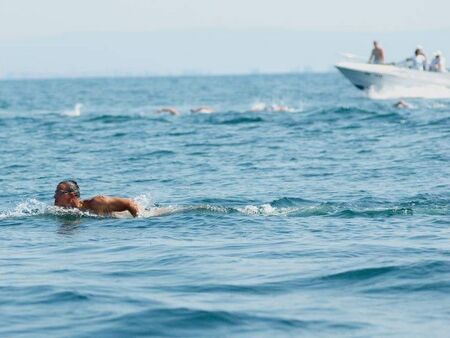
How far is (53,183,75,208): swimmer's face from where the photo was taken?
48.2 feet

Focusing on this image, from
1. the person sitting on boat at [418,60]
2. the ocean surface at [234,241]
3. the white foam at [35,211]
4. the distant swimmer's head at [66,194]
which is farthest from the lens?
the person sitting on boat at [418,60]

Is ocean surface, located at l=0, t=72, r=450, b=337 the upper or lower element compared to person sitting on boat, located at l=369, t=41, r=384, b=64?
lower

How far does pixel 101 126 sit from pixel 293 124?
20.9 feet

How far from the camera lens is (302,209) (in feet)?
49.3

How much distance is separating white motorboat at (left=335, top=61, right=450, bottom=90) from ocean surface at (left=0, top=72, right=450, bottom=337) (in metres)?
16.9

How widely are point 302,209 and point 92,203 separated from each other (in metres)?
2.86

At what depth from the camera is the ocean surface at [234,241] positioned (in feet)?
29.4

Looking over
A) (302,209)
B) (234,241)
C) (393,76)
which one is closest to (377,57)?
(393,76)

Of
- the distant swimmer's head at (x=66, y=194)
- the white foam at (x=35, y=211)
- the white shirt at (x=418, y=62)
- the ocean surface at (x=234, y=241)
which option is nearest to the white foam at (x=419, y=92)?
the white shirt at (x=418, y=62)

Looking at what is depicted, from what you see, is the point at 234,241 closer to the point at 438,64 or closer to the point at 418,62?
the point at 418,62

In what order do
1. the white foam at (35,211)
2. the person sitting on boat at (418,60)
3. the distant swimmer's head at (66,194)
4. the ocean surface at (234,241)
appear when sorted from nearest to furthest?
1. the ocean surface at (234,241)
2. the distant swimmer's head at (66,194)
3. the white foam at (35,211)
4. the person sitting on boat at (418,60)

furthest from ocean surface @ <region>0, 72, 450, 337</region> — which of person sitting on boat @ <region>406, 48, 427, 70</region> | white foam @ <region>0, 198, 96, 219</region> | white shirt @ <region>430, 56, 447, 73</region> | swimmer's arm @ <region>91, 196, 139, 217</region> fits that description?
white shirt @ <region>430, 56, 447, 73</region>

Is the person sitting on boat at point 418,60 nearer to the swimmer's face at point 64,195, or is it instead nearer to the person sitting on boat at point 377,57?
the person sitting on boat at point 377,57

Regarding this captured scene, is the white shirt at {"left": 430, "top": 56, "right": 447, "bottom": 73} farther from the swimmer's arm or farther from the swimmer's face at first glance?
the swimmer's face
